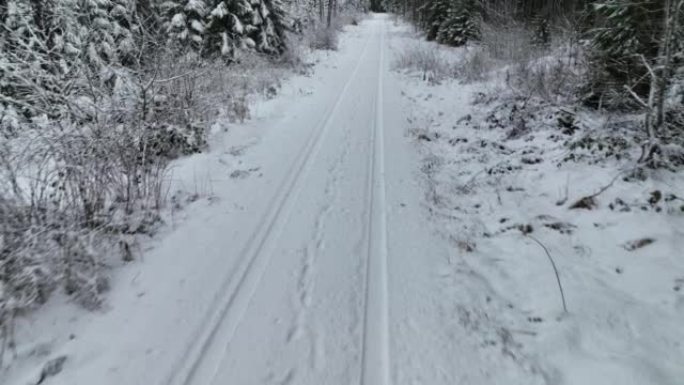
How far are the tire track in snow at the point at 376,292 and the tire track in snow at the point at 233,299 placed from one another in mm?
569

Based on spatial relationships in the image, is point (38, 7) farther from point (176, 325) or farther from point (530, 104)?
point (530, 104)

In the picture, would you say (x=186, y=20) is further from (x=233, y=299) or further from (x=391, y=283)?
(x=391, y=283)

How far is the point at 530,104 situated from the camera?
747 centimetres

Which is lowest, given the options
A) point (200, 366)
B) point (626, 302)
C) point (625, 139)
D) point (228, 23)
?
point (200, 366)

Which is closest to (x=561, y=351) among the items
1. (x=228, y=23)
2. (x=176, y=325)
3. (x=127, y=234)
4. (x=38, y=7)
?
(x=176, y=325)

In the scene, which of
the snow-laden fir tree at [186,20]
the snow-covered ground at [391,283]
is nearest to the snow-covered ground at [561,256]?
the snow-covered ground at [391,283]

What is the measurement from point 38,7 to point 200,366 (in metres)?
6.97

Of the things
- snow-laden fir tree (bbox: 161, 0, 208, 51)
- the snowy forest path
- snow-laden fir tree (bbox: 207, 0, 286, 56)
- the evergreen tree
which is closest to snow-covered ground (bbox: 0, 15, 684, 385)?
the snowy forest path

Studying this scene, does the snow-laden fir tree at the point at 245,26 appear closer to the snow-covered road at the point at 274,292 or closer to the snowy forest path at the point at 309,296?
the snow-covered road at the point at 274,292

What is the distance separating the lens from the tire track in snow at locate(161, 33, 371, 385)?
2541 millimetres

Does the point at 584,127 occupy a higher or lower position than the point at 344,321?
higher

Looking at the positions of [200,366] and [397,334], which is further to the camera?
[397,334]

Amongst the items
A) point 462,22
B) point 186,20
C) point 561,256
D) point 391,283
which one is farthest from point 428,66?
point 391,283

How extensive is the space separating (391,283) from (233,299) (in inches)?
54.9
